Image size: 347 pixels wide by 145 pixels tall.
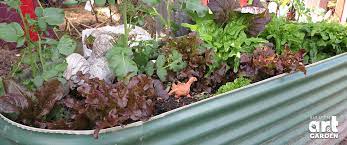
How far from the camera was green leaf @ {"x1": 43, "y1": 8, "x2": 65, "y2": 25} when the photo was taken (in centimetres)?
150

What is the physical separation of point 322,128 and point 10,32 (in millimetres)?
1614

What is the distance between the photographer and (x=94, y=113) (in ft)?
4.41

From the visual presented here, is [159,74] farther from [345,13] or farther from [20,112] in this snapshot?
[345,13]

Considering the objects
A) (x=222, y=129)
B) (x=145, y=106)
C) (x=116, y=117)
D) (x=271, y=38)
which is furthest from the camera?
(x=271, y=38)

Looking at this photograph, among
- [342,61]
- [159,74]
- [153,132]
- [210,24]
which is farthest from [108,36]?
[342,61]

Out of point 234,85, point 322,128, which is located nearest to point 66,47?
point 234,85

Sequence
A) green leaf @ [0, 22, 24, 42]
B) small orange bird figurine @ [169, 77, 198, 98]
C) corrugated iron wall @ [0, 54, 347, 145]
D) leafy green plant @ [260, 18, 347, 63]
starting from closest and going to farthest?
corrugated iron wall @ [0, 54, 347, 145] < green leaf @ [0, 22, 24, 42] < small orange bird figurine @ [169, 77, 198, 98] < leafy green plant @ [260, 18, 347, 63]

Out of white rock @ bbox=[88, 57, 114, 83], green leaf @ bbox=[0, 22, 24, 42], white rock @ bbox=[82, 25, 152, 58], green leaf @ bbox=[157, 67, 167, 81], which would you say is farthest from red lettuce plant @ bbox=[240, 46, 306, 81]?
green leaf @ bbox=[0, 22, 24, 42]

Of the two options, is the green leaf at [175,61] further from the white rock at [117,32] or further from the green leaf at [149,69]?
the white rock at [117,32]

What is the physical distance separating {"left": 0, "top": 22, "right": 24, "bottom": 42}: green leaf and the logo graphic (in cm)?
147

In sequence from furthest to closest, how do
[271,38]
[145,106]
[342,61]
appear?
[271,38]
[342,61]
[145,106]

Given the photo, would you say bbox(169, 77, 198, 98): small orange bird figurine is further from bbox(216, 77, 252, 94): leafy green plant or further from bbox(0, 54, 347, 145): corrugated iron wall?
bbox(0, 54, 347, 145): corrugated iron wall

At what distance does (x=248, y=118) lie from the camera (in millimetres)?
1636

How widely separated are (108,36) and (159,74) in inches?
13.0
